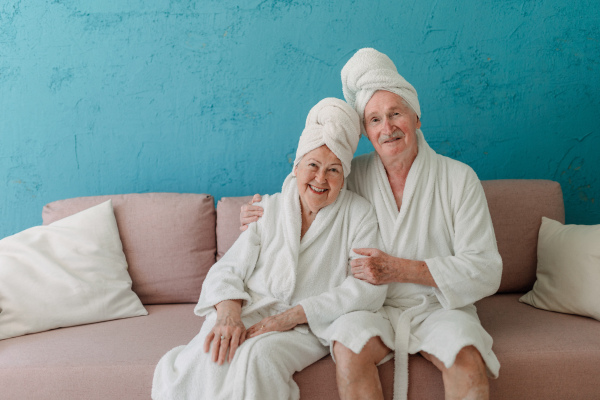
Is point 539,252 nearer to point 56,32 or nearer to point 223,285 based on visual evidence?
point 223,285

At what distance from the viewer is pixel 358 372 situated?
1.49 m

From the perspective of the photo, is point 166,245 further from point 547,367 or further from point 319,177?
point 547,367

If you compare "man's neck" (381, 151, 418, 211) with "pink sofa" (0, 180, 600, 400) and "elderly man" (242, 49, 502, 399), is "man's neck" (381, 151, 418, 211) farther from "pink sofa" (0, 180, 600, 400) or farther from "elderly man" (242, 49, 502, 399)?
"pink sofa" (0, 180, 600, 400)

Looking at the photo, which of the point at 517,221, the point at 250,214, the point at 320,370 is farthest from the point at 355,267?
the point at 517,221

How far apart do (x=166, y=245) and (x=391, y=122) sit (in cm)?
110

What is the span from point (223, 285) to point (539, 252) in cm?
133

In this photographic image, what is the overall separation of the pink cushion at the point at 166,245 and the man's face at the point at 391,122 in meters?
0.87

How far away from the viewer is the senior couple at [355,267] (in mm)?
1522

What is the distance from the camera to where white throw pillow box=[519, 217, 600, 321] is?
1879 millimetres

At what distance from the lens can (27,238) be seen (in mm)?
2049

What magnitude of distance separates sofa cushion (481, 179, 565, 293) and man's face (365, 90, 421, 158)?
59 cm

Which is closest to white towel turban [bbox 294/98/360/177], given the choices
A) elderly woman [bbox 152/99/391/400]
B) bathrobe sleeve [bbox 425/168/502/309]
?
elderly woman [bbox 152/99/391/400]

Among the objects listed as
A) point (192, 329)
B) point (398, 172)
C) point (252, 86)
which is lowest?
point (192, 329)

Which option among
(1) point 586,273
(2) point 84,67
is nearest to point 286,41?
(2) point 84,67
